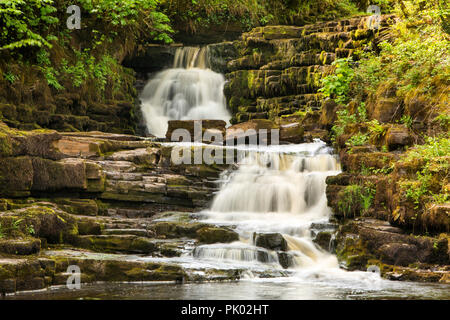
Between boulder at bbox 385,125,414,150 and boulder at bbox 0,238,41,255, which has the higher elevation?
boulder at bbox 385,125,414,150

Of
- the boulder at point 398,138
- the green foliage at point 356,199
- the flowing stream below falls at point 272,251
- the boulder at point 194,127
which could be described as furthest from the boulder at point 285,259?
the boulder at point 194,127

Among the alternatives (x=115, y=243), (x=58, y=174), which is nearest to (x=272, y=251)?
(x=115, y=243)

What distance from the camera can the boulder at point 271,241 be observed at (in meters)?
10.1

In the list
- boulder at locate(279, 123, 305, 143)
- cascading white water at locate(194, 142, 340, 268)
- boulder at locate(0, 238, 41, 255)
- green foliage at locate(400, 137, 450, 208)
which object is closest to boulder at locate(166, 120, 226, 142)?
boulder at locate(279, 123, 305, 143)

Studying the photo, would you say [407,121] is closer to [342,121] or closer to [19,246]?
[342,121]

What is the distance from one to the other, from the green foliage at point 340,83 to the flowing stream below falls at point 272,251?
1.85 metres

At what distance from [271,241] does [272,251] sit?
25cm

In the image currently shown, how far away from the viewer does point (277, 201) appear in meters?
12.9

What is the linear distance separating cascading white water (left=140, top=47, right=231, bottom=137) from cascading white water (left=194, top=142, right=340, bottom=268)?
6400mm

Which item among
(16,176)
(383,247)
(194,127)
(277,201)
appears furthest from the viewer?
(194,127)

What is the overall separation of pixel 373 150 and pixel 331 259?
3.48 metres

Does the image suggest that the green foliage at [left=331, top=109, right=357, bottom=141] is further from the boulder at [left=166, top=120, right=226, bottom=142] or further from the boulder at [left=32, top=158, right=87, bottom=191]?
the boulder at [left=32, top=158, right=87, bottom=191]

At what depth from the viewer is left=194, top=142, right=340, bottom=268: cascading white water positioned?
9.99 metres

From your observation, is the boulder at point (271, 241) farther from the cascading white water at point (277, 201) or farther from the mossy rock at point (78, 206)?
the mossy rock at point (78, 206)
